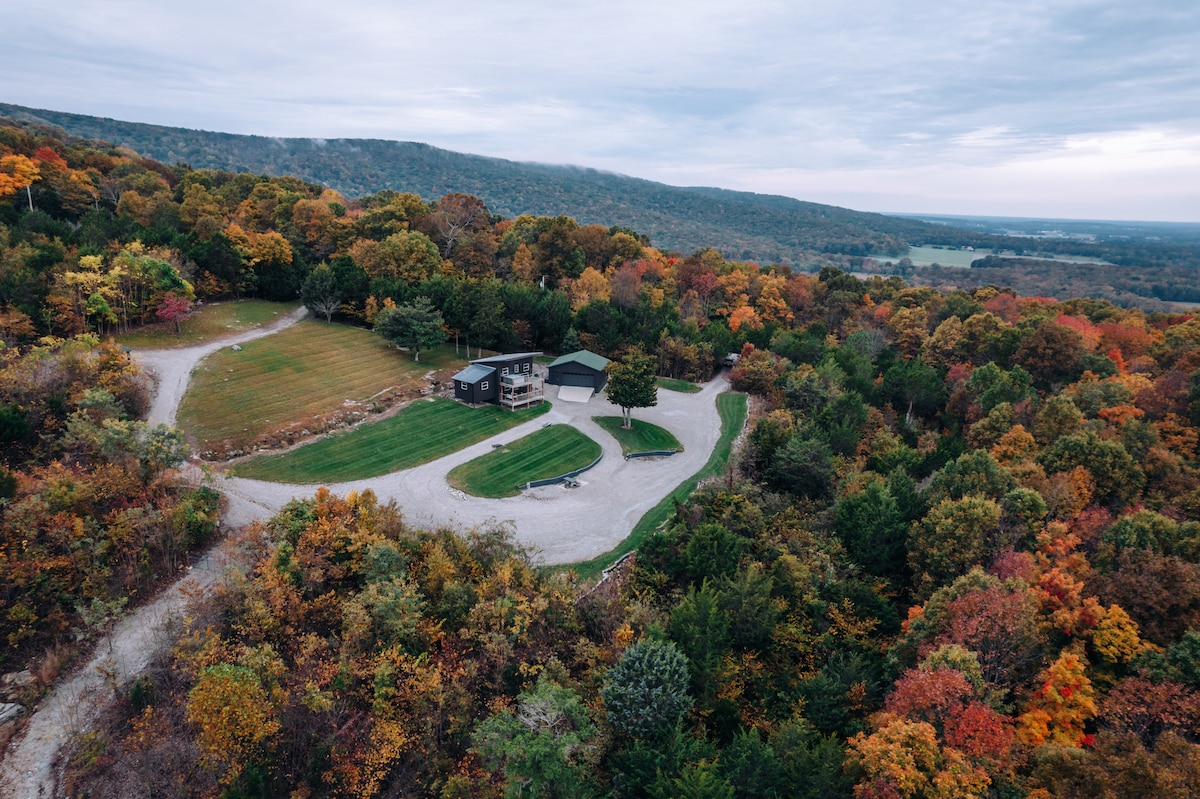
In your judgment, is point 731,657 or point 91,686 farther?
point 731,657

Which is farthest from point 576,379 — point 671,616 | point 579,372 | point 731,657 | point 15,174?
point 15,174

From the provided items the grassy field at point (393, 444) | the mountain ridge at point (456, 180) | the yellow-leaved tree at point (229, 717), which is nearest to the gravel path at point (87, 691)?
the yellow-leaved tree at point (229, 717)

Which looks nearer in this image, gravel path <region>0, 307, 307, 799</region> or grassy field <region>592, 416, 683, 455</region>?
gravel path <region>0, 307, 307, 799</region>

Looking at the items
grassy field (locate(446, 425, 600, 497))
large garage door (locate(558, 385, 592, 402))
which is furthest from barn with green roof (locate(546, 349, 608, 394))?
grassy field (locate(446, 425, 600, 497))

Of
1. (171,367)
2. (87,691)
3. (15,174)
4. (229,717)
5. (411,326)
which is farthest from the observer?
(15,174)

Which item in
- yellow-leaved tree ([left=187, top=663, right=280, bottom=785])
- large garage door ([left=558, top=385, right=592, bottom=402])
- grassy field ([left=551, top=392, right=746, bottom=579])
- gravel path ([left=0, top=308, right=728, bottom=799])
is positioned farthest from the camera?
large garage door ([left=558, top=385, right=592, bottom=402])

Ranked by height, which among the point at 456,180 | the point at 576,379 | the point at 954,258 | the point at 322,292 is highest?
the point at 456,180

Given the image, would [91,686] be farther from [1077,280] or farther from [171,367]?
[1077,280]

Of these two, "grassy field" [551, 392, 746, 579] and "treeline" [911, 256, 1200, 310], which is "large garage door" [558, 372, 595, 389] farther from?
"treeline" [911, 256, 1200, 310]
